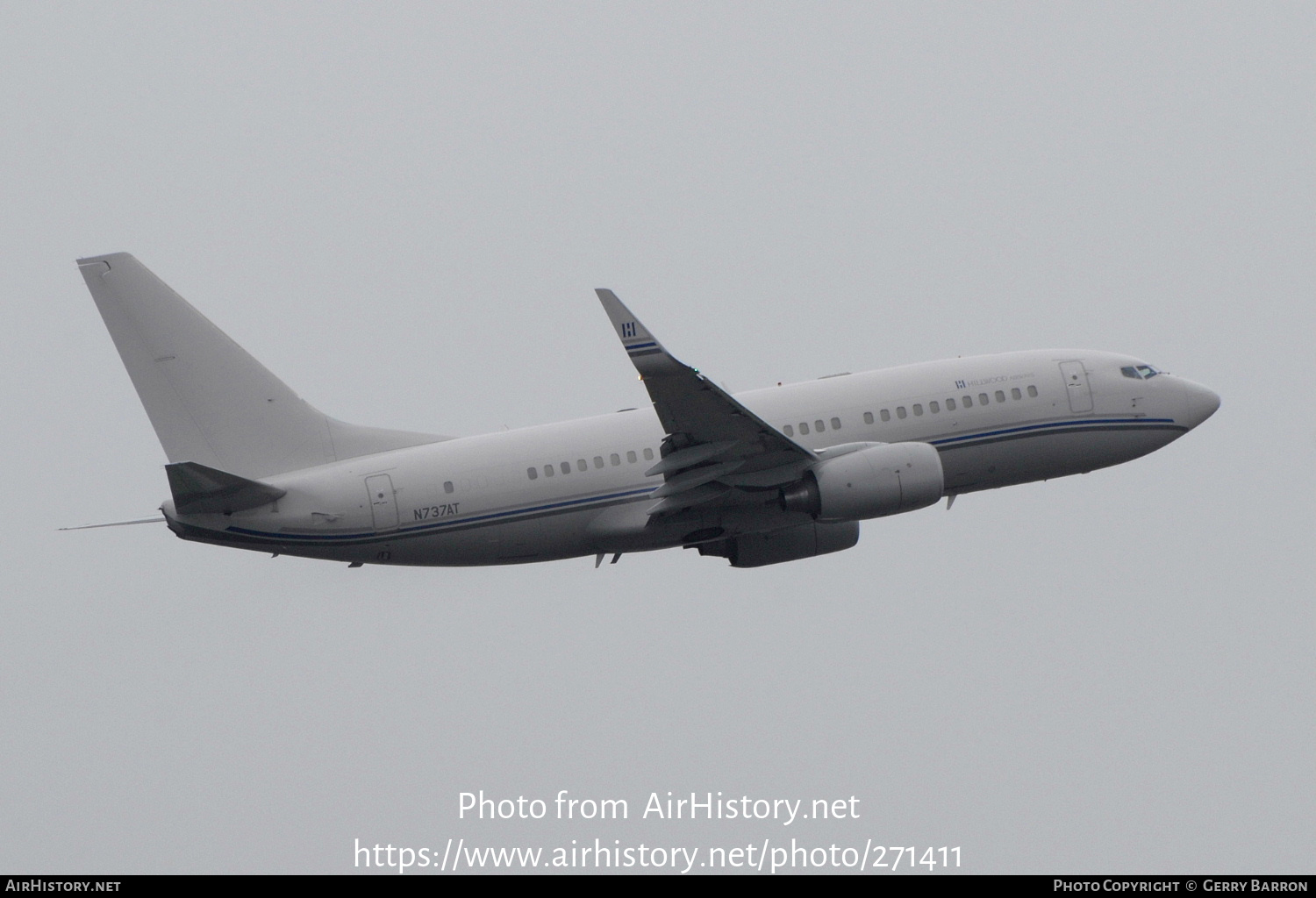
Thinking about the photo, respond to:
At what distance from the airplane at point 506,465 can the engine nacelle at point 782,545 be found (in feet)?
0.51

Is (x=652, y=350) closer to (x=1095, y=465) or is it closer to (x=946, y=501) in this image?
(x=946, y=501)

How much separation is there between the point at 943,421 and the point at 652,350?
31.4 ft

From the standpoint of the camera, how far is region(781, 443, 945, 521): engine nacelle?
137ft

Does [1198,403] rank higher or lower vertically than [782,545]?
higher

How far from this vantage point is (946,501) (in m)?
46.7

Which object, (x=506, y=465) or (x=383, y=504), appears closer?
(x=383, y=504)

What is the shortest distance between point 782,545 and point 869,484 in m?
4.22

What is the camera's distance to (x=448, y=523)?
42.1 m

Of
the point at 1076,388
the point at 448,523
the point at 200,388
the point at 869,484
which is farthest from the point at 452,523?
the point at 1076,388

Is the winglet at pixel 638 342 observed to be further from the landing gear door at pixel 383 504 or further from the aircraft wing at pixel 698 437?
the landing gear door at pixel 383 504

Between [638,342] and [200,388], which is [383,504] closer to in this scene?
[200,388]

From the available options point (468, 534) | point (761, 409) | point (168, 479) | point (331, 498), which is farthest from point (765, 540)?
point (168, 479)

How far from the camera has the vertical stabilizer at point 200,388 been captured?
138 ft

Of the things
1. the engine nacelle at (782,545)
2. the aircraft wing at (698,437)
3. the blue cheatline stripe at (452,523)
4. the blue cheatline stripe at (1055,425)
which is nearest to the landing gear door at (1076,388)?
the blue cheatline stripe at (1055,425)
